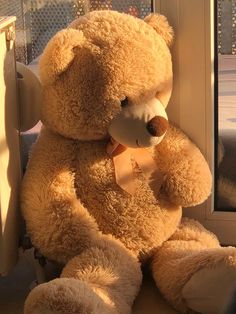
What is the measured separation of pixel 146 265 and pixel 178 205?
0.16m

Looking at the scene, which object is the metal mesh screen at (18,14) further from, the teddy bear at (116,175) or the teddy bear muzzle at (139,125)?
the teddy bear muzzle at (139,125)

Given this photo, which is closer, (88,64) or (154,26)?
(88,64)

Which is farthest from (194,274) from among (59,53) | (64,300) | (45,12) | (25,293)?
(45,12)

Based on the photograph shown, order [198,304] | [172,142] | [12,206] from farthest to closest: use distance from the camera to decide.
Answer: [172,142], [12,206], [198,304]

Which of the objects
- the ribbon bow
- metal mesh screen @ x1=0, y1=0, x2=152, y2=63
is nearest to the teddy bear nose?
the ribbon bow

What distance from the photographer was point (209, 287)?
1.43 m

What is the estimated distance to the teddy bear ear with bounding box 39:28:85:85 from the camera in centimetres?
145

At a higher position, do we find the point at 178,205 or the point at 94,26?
the point at 94,26

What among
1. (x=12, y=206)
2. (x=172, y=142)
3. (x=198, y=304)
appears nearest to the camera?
(x=198, y=304)

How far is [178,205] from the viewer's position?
1.63 m

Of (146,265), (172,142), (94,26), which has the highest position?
(94,26)

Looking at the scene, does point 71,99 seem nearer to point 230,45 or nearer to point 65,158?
point 65,158

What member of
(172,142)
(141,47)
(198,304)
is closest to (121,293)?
(198,304)

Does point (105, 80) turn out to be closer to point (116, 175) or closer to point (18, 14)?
point (116, 175)
